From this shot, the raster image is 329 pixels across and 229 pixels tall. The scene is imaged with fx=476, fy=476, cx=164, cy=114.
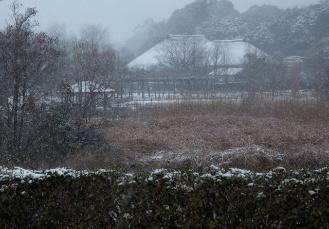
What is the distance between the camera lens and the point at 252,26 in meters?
54.4

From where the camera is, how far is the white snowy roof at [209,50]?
40875 millimetres

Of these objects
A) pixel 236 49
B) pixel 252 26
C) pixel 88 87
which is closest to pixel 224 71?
pixel 236 49

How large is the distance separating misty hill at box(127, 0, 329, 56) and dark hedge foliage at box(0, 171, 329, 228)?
135ft

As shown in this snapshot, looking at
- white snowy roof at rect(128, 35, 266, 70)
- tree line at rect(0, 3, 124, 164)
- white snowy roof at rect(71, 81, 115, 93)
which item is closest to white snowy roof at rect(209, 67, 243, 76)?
white snowy roof at rect(128, 35, 266, 70)

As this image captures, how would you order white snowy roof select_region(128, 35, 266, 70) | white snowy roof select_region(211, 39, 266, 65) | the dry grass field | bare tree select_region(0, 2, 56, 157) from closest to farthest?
the dry grass field, bare tree select_region(0, 2, 56, 157), white snowy roof select_region(211, 39, 266, 65), white snowy roof select_region(128, 35, 266, 70)

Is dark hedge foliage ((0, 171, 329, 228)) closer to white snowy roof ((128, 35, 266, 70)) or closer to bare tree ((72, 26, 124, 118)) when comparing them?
bare tree ((72, 26, 124, 118))

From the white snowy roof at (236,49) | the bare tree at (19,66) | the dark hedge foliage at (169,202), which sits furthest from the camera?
the white snowy roof at (236,49)

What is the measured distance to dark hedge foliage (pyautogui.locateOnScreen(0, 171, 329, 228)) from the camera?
2.99 meters

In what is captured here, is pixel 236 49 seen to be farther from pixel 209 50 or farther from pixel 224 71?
pixel 224 71

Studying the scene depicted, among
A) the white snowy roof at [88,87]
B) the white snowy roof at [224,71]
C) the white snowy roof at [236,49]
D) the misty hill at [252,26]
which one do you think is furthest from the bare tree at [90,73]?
the misty hill at [252,26]

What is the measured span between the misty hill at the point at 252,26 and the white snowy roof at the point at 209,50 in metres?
2.02

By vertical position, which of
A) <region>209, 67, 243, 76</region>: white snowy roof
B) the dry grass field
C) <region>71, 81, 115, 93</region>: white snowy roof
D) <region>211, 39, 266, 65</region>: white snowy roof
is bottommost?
the dry grass field

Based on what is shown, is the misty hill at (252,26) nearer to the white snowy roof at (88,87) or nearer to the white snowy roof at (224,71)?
the white snowy roof at (224,71)

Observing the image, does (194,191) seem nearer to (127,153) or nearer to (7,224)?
(7,224)
